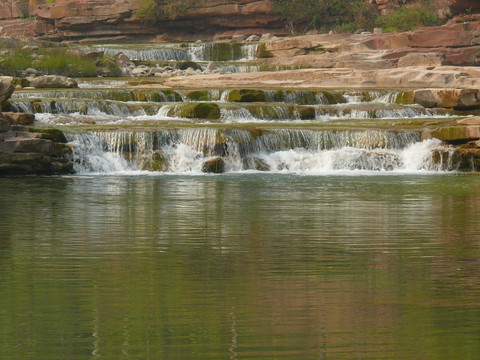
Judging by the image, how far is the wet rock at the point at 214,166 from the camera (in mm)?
26562

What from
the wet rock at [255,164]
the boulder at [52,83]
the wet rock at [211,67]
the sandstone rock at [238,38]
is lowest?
the wet rock at [255,164]

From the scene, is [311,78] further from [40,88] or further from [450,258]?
[450,258]

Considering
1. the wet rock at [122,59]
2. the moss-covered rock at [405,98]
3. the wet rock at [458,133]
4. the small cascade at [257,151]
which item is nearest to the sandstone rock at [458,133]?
the wet rock at [458,133]

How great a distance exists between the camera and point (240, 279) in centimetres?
934

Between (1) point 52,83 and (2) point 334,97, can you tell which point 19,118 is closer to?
(1) point 52,83

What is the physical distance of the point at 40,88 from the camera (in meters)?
37.2

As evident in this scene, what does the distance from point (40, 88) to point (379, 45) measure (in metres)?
16.4

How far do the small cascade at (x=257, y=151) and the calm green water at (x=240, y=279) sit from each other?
29.2 feet

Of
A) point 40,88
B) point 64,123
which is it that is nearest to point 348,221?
point 64,123

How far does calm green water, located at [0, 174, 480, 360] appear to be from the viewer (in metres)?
6.84

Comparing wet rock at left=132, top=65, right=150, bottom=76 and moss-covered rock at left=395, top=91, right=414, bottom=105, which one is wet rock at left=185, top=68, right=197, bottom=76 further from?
moss-covered rock at left=395, top=91, right=414, bottom=105

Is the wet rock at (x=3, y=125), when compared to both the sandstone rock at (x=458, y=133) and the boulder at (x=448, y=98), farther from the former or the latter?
the boulder at (x=448, y=98)

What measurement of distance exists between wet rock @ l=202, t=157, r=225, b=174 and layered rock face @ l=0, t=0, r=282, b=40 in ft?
110

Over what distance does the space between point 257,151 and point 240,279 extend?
1861cm
